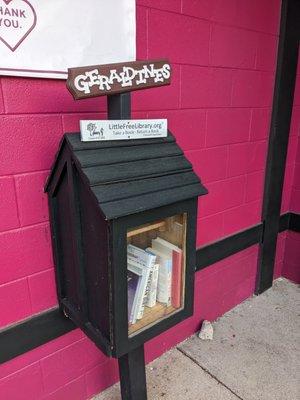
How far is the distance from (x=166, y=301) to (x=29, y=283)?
543mm

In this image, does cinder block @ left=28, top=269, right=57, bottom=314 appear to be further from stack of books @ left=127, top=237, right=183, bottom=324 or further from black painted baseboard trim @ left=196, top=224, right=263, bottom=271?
black painted baseboard trim @ left=196, top=224, right=263, bottom=271

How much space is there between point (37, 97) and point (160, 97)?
593 mm

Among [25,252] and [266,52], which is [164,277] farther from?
[266,52]

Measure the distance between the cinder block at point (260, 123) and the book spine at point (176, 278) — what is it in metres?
1.11

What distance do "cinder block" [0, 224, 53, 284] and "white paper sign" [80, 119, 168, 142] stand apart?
47 centimetres

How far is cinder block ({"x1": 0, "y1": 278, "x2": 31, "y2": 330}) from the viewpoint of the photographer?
132 centimetres

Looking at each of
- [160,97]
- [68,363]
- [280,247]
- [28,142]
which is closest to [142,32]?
[160,97]

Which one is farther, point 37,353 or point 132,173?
point 37,353

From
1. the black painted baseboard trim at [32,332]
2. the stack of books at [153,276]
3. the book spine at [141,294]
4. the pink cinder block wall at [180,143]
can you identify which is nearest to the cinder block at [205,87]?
the pink cinder block wall at [180,143]

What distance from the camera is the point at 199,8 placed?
1.63 m

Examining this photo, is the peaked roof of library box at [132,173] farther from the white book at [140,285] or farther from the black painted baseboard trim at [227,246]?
the black painted baseboard trim at [227,246]

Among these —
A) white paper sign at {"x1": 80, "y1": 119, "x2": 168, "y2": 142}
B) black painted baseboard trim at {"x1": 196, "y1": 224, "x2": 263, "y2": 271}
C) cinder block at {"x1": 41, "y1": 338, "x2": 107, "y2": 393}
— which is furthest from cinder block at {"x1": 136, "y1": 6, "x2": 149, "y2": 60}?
cinder block at {"x1": 41, "y1": 338, "x2": 107, "y2": 393}

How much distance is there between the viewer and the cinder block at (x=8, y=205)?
4.03 ft

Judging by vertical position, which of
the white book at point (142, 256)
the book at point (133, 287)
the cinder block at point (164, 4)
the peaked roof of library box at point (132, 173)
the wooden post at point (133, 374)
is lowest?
the wooden post at point (133, 374)
